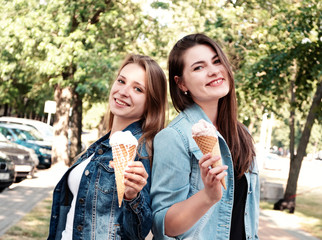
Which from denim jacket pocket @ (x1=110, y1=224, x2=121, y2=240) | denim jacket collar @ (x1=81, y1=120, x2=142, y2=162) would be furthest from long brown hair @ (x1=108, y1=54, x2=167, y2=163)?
denim jacket pocket @ (x1=110, y1=224, x2=121, y2=240)

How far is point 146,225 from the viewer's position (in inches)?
95.3

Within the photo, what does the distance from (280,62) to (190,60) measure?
1086cm

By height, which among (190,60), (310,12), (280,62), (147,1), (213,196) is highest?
(147,1)

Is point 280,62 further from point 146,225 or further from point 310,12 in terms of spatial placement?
point 146,225

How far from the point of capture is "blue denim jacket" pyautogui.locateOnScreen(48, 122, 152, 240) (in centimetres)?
244

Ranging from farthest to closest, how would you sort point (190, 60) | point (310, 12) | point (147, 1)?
point (147, 1) < point (310, 12) < point (190, 60)

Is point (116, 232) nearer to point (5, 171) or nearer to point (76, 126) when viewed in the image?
point (5, 171)

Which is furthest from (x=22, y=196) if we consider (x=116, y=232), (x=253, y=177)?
(x=253, y=177)

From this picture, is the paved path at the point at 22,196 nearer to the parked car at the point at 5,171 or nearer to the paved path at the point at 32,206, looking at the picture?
the paved path at the point at 32,206

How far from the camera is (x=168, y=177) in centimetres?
237

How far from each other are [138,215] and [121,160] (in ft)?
1.03

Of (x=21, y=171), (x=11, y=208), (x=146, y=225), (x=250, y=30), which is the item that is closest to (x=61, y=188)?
(x=146, y=225)

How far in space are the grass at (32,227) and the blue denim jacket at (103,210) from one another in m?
5.36

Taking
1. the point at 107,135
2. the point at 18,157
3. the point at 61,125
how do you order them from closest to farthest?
the point at 107,135, the point at 18,157, the point at 61,125
